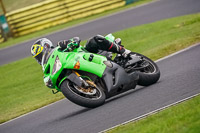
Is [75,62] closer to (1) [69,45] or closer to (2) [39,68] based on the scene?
(1) [69,45]

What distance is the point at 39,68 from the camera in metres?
15.2

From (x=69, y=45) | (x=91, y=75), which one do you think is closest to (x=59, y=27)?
(x=69, y=45)

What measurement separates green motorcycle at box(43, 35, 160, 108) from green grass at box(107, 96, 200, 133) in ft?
5.30

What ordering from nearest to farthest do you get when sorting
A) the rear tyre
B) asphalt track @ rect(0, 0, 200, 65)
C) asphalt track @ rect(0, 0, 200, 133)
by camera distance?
asphalt track @ rect(0, 0, 200, 133), the rear tyre, asphalt track @ rect(0, 0, 200, 65)

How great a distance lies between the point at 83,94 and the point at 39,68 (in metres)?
7.74

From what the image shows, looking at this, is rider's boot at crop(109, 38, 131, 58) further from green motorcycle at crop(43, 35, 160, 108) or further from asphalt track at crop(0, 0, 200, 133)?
asphalt track at crop(0, 0, 200, 133)

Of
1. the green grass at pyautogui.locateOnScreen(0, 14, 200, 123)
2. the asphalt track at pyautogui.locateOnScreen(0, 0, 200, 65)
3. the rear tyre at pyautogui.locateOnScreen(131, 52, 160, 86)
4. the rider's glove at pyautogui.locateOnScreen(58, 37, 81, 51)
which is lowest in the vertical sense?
the asphalt track at pyautogui.locateOnScreen(0, 0, 200, 65)

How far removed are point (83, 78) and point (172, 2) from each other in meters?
13.4

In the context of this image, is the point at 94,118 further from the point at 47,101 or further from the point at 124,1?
the point at 124,1

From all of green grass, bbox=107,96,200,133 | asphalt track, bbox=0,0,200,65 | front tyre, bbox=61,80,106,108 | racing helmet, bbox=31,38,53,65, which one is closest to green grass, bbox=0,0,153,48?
asphalt track, bbox=0,0,200,65

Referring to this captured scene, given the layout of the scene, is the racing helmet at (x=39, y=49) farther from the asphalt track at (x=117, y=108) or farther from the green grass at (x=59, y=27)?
the green grass at (x=59, y=27)

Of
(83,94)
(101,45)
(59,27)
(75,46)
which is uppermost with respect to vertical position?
(75,46)

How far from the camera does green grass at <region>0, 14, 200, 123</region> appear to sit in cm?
1094

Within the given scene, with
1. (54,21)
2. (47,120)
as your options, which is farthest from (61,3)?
(47,120)
